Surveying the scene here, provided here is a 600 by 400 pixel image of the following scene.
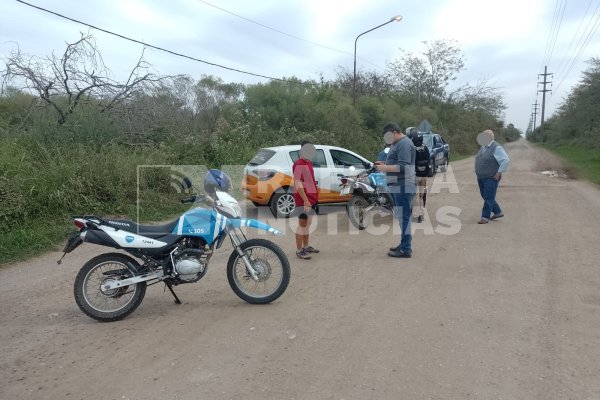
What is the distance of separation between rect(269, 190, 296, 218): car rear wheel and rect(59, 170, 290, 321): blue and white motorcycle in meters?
4.77

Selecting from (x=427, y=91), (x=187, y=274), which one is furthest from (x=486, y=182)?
(x=427, y=91)

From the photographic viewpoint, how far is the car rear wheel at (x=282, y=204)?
9.63 meters

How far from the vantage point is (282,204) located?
9.68 metres

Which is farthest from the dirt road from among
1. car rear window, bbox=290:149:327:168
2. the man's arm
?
car rear window, bbox=290:149:327:168

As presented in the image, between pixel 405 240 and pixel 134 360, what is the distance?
4110 mm

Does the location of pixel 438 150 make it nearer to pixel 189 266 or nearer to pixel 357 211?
pixel 357 211

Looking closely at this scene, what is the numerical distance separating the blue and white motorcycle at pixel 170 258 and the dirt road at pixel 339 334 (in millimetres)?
209

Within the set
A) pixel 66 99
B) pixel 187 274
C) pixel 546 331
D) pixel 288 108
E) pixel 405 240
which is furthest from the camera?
pixel 288 108

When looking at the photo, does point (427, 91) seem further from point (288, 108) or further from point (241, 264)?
point (241, 264)

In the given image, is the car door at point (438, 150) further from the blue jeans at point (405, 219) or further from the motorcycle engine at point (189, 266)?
the motorcycle engine at point (189, 266)

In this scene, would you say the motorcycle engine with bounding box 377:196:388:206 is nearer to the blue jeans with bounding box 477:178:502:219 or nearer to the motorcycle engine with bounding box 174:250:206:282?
the blue jeans with bounding box 477:178:502:219

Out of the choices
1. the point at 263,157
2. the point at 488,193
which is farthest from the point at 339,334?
the point at 263,157

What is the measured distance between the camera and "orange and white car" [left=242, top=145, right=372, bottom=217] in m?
9.54

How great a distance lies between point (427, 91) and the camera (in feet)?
137
